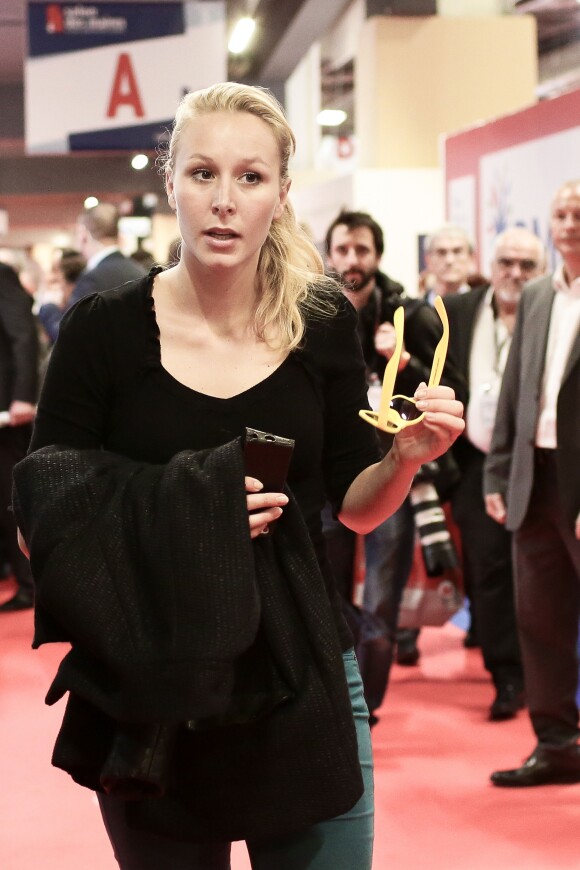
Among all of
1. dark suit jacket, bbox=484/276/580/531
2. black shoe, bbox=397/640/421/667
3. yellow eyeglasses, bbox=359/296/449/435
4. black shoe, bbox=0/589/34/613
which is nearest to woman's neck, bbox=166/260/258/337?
yellow eyeglasses, bbox=359/296/449/435

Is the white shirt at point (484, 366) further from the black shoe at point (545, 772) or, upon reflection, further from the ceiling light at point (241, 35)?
the ceiling light at point (241, 35)

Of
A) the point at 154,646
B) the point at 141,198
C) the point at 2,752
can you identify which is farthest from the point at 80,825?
the point at 141,198

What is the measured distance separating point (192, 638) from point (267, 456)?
0.24 m

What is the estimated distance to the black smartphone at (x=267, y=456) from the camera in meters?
1.46

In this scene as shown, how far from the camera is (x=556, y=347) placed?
12.5ft

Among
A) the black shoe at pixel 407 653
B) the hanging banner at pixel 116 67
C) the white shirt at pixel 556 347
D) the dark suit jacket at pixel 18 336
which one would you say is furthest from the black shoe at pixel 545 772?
the hanging banner at pixel 116 67

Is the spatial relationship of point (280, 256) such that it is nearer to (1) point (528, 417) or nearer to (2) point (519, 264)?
(1) point (528, 417)

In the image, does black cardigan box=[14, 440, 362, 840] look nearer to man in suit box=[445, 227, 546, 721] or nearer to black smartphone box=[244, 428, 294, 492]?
black smartphone box=[244, 428, 294, 492]

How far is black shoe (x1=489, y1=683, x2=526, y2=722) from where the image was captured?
15.1 feet

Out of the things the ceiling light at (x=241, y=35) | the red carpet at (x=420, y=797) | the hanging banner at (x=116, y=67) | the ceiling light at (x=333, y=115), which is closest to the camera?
the red carpet at (x=420, y=797)

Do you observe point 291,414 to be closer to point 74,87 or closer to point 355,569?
point 355,569

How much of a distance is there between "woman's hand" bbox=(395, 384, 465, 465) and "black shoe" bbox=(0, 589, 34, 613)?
5429mm

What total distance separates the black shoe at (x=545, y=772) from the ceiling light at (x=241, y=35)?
9656 millimetres

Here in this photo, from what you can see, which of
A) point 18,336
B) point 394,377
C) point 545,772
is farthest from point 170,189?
point 18,336
